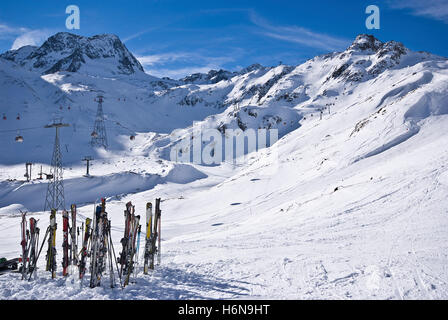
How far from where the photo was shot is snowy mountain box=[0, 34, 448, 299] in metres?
9.30

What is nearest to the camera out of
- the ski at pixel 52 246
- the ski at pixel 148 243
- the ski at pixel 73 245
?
the ski at pixel 52 246

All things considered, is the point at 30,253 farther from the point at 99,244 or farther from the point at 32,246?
the point at 99,244

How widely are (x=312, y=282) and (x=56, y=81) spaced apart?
130746mm

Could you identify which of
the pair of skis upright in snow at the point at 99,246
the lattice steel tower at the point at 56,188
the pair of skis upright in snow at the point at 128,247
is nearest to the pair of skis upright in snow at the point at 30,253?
the pair of skis upright in snow at the point at 99,246

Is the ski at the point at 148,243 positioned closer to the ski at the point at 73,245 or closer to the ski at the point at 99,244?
the ski at the point at 99,244

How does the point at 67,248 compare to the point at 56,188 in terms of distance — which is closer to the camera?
the point at 67,248

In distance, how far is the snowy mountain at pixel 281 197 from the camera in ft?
30.5

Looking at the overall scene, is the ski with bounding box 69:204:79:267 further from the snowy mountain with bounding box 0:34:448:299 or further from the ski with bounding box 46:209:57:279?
the snowy mountain with bounding box 0:34:448:299

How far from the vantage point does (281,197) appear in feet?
85.3

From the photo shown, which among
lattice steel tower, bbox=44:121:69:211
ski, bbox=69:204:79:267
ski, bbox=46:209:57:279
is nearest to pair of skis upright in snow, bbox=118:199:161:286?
ski, bbox=69:204:79:267

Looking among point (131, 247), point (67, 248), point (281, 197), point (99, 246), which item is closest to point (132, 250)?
point (131, 247)

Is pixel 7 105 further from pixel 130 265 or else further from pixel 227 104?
pixel 130 265

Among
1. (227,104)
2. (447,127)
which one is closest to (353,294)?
(447,127)
